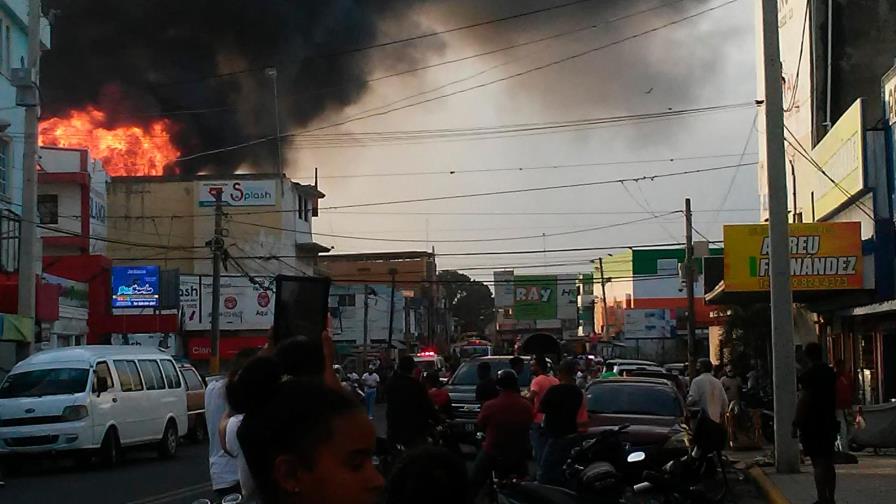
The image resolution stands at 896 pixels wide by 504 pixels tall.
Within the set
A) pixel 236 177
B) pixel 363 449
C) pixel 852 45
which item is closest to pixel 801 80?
pixel 852 45

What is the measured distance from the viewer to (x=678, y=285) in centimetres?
8094

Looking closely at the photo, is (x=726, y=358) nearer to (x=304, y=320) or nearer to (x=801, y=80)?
(x=801, y=80)

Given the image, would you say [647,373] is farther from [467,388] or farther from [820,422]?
[820,422]

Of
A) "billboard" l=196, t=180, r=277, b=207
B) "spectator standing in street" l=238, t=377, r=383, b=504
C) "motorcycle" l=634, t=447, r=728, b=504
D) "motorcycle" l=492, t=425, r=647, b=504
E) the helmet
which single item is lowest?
"motorcycle" l=634, t=447, r=728, b=504

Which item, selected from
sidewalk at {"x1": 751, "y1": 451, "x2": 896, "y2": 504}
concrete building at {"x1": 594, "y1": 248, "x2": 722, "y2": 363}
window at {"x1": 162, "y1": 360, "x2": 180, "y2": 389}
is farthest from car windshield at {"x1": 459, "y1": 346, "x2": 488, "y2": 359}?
sidewalk at {"x1": 751, "y1": 451, "x2": 896, "y2": 504}

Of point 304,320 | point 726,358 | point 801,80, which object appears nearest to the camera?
point 304,320

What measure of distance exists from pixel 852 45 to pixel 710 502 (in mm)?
19987

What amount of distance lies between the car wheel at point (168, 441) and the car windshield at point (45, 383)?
9.09ft

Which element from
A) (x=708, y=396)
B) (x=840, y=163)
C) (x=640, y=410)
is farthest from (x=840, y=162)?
(x=640, y=410)

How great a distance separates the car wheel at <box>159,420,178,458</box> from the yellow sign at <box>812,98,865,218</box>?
13.6m

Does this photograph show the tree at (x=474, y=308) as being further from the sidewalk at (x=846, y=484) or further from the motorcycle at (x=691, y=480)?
the motorcycle at (x=691, y=480)

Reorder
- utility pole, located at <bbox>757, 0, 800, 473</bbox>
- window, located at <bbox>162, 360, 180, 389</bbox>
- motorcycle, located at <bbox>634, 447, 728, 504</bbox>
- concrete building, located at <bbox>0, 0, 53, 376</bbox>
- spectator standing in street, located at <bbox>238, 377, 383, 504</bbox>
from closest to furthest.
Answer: spectator standing in street, located at <bbox>238, 377, 383, 504</bbox> < motorcycle, located at <bbox>634, 447, 728, 504</bbox> < utility pole, located at <bbox>757, 0, 800, 473</bbox> < window, located at <bbox>162, 360, 180, 389</bbox> < concrete building, located at <bbox>0, 0, 53, 376</bbox>

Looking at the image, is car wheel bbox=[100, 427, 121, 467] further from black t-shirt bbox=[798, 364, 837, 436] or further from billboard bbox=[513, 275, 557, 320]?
billboard bbox=[513, 275, 557, 320]

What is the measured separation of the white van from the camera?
63.8 ft
